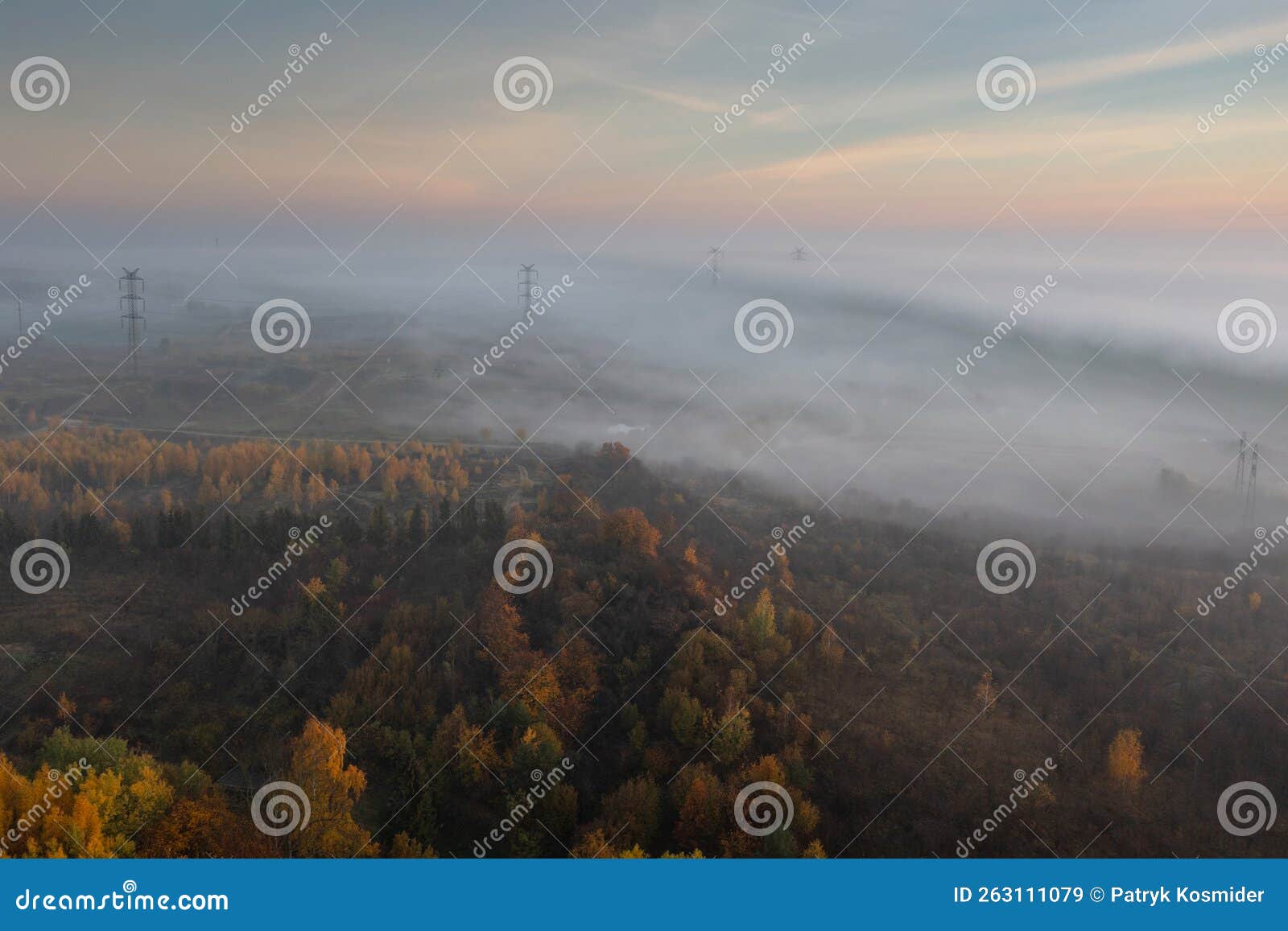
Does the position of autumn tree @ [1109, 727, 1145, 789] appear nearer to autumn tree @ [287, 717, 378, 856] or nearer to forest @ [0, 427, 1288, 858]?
forest @ [0, 427, 1288, 858]

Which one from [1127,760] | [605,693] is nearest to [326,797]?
[605,693]

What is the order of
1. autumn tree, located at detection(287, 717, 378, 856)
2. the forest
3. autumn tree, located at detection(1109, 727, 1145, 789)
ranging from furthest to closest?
autumn tree, located at detection(1109, 727, 1145, 789), the forest, autumn tree, located at detection(287, 717, 378, 856)

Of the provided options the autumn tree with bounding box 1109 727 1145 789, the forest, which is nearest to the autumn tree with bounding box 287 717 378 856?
the forest

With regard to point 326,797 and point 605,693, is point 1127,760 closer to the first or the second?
point 605,693

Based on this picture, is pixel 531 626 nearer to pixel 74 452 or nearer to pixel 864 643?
pixel 864 643

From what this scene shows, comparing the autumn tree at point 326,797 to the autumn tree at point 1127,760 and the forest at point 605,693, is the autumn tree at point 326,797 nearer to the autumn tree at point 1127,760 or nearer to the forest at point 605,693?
the forest at point 605,693

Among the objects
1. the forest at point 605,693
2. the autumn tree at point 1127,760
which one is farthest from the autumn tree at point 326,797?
the autumn tree at point 1127,760

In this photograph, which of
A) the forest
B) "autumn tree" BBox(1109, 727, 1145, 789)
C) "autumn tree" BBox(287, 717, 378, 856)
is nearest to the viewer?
"autumn tree" BBox(287, 717, 378, 856)

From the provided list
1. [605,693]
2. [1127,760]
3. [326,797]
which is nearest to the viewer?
[326,797]
